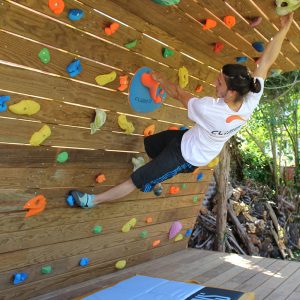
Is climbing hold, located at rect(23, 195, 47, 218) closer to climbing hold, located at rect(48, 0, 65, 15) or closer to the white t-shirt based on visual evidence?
the white t-shirt

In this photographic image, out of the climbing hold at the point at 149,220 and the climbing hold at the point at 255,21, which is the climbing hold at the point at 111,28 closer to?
the climbing hold at the point at 255,21

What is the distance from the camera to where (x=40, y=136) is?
2.81 metres

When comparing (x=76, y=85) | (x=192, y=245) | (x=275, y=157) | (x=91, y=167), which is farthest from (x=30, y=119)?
(x=275, y=157)

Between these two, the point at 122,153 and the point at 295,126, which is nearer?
the point at 122,153

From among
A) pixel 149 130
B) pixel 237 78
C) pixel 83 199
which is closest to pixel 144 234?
pixel 149 130

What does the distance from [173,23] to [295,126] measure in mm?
7512

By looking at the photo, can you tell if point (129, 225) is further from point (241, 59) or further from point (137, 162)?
point (241, 59)

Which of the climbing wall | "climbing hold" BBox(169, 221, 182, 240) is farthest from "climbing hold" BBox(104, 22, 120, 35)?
"climbing hold" BBox(169, 221, 182, 240)

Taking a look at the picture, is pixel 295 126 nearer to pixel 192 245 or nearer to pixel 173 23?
pixel 192 245

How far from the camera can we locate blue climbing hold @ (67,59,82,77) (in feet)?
9.13

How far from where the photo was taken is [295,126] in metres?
10.2

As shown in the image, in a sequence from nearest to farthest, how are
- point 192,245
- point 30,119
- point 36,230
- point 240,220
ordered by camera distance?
point 30,119, point 36,230, point 192,245, point 240,220

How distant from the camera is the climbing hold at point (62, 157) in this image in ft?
9.94

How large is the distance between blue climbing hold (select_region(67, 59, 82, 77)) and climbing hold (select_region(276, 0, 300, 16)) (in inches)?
59.9
